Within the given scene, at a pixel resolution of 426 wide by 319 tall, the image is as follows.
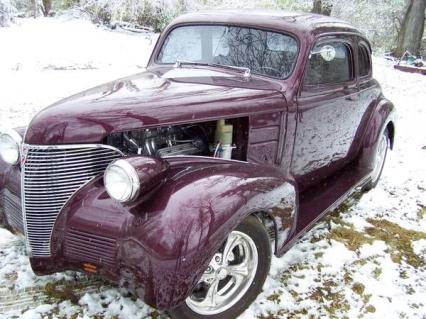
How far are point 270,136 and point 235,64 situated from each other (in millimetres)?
699

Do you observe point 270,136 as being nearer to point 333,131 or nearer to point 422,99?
point 333,131

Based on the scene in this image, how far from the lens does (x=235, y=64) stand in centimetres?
338

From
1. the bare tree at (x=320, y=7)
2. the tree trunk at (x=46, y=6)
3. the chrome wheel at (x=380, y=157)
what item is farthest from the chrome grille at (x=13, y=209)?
the bare tree at (x=320, y=7)

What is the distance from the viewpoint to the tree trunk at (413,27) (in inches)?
723

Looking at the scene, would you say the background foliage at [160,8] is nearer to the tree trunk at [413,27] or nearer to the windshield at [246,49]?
the tree trunk at [413,27]

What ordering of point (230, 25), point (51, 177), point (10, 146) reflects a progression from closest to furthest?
point (51, 177) < point (10, 146) < point (230, 25)

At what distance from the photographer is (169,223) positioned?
2.08 m

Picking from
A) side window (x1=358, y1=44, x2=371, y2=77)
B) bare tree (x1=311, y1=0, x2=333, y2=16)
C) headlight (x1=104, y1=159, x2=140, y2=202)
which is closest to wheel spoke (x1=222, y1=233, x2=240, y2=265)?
headlight (x1=104, y1=159, x2=140, y2=202)

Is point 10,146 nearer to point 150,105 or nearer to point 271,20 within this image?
point 150,105

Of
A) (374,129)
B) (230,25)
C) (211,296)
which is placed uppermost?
(230,25)

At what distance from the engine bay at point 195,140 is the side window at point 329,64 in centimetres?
84

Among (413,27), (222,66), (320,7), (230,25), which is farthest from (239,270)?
(413,27)

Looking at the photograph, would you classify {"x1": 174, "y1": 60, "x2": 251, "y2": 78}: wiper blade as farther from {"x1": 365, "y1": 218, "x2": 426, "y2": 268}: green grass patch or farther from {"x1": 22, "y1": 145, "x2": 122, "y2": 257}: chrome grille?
{"x1": 365, "y1": 218, "x2": 426, "y2": 268}: green grass patch

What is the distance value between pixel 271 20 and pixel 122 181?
2.03 meters
